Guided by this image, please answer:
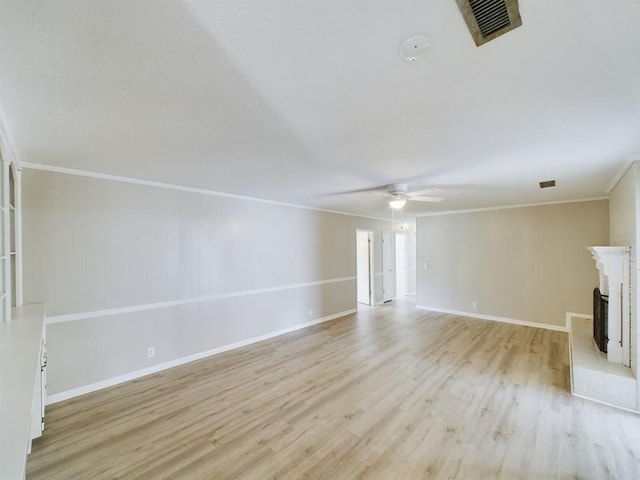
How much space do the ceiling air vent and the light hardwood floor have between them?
2593mm

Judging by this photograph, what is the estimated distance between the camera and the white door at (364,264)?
7.39 metres

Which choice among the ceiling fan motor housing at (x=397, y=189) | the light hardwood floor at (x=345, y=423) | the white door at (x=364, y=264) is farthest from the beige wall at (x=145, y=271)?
the white door at (x=364, y=264)

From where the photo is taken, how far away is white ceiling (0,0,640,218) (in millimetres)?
1027

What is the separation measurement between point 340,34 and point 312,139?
3.45 feet

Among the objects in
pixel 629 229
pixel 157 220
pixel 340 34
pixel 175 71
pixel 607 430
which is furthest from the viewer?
pixel 157 220

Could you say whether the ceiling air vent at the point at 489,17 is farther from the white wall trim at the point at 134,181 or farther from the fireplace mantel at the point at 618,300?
the white wall trim at the point at 134,181

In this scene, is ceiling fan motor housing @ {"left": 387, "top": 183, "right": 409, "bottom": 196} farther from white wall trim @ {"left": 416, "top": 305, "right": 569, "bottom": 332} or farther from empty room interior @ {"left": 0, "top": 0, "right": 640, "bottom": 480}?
white wall trim @ {"left": 416, "top": 305, "right": 569, "bottom": 332}

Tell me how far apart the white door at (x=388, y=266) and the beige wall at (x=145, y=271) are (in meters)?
3.22

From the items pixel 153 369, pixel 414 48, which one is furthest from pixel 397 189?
pixel 153 369

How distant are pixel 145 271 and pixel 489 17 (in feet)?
12.9

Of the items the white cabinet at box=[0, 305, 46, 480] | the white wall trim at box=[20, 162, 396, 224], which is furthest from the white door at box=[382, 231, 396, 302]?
the white cabinet at box=[0, 305, 46, 480]

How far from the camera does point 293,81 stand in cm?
142

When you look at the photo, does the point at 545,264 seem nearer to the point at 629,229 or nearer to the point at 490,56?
the point at 629,229

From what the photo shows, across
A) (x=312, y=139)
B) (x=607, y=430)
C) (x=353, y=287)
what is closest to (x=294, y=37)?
(x=312, y=139)
